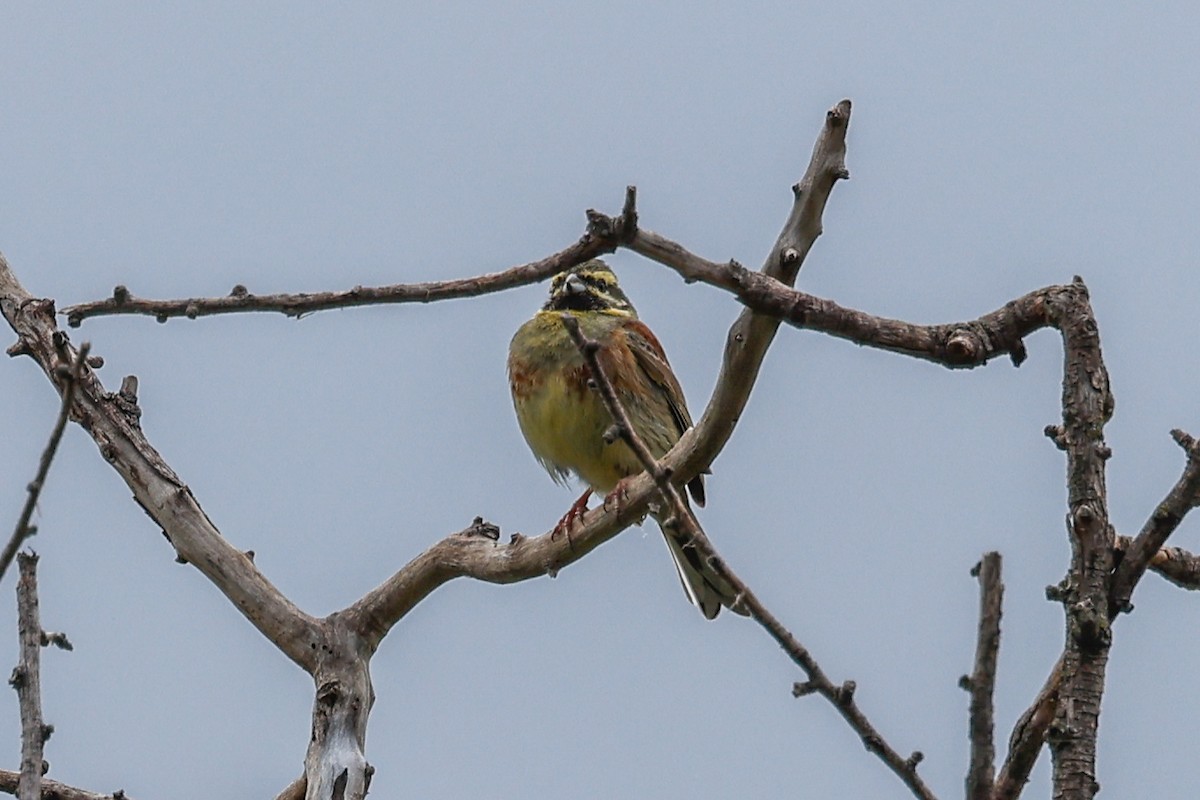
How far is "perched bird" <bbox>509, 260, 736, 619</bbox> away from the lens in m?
8.23

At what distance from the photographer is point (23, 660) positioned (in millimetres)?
3590

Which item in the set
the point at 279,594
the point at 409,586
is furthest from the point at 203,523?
the point at 409,586

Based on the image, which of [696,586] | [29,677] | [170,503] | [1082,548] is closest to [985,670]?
[1082,548]

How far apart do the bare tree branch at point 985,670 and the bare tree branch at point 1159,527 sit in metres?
0.76

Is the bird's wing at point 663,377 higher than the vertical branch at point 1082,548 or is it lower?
higher

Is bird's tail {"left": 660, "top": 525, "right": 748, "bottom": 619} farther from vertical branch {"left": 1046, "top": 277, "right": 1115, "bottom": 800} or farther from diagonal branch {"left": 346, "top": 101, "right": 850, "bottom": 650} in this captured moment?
vertical branch {"left": 1046, "top": 277, "right": 1115, "bottom": 800}

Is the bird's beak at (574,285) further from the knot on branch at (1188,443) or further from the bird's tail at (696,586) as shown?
the knot on branch at (1188,443)

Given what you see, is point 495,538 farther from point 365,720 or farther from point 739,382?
point 739,382

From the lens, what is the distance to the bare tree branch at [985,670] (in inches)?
103

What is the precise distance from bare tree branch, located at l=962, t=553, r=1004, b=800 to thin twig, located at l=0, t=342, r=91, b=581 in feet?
5.64

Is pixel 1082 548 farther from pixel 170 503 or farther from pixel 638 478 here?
pixel 170 503

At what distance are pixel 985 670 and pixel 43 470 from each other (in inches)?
71.9

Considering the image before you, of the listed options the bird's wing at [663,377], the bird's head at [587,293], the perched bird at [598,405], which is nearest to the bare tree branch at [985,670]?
the perched bird at [598,405]

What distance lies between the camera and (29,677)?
141 inches
